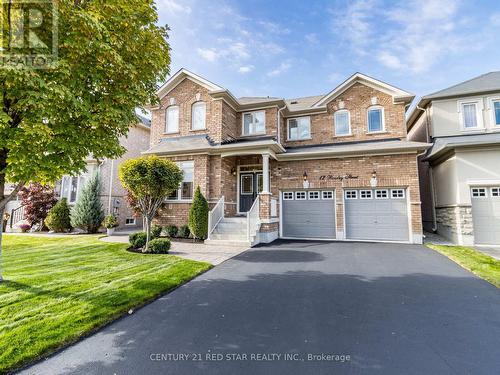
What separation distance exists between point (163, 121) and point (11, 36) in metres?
10.7

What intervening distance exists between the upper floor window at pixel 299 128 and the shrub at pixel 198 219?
21.1ft

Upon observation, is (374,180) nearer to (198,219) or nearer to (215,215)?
(215,215)

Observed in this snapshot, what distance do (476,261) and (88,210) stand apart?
665 inches

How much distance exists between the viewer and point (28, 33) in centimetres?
370

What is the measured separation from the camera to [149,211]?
352 inches

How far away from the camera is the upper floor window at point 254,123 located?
13.6 metres

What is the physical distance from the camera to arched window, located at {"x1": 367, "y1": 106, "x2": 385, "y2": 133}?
12307 millimetres

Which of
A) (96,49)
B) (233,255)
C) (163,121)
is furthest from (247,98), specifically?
(96,49)

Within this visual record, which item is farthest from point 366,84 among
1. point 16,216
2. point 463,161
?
point 16,216

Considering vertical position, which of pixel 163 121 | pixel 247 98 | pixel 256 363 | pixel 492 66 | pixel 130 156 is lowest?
pixel 256 363

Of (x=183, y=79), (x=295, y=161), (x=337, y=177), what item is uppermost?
(x=183, y=79)

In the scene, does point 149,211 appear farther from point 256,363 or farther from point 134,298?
point 256,363

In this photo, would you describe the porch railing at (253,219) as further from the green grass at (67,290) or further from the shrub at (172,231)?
the shrub at (172,231)

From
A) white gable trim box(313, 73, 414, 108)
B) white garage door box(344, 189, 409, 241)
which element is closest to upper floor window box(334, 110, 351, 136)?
white gable trim box(313, 73, 414, 108)
